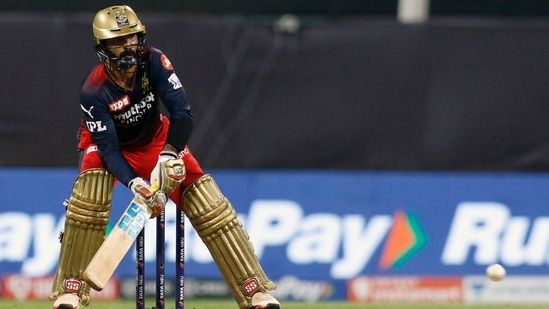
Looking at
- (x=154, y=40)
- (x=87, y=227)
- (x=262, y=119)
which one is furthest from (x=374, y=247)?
(x=87, y=227)

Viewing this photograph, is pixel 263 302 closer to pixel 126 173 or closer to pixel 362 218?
pixel 126 173

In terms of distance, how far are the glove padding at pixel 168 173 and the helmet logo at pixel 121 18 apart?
768 millimetres

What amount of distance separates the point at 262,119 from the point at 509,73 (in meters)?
2.04

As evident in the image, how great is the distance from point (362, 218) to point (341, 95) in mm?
1007

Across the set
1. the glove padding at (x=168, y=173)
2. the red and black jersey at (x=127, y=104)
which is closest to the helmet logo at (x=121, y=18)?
the red and black jersey at (x=127, y=104)

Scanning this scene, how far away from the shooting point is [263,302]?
7246 mm

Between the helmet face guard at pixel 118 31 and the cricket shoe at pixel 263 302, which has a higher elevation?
the helmet face guard at pixel 118 31

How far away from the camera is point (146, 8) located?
11766mm

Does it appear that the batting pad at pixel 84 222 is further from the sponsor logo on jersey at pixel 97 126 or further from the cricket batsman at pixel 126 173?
the sponsor logo on jersey at pixel 97 126

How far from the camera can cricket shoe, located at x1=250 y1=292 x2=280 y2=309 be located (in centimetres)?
723

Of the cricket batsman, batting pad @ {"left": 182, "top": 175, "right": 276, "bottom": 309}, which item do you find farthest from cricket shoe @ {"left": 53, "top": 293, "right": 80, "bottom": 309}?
batting pad @ {"left": 182, "top": 175, "right": 276, "bottom": 309}

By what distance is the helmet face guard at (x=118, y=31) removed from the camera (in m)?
7.15

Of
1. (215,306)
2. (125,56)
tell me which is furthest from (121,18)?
(215,306)

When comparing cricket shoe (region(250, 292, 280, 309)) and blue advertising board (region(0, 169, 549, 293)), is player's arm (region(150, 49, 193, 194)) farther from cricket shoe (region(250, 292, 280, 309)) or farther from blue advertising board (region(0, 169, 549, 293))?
blue advertising board (region(0, 169, 549, 293))
